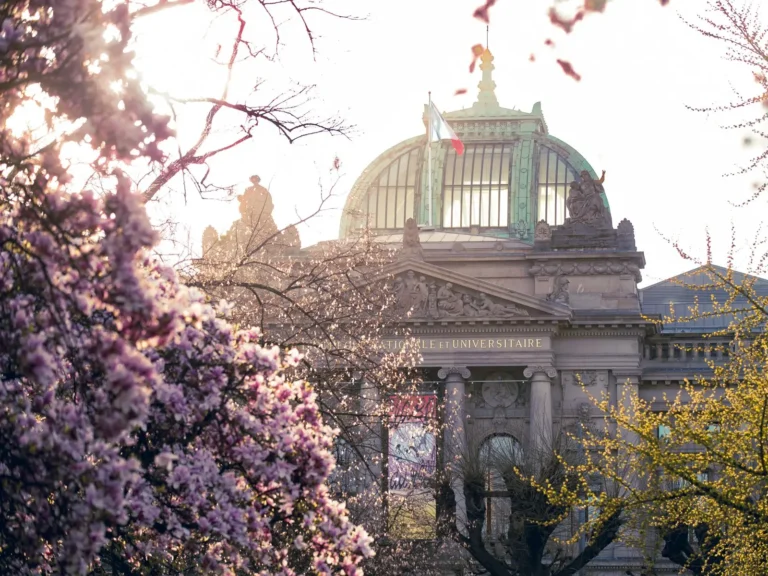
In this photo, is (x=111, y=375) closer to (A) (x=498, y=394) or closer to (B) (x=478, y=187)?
(A) (x=498, y=394)

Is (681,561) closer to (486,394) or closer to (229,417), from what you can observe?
(486,394)

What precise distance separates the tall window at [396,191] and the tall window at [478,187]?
6.25 feet

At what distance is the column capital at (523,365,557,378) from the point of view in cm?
7544

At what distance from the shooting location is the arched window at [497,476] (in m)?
58.2

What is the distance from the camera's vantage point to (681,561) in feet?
160

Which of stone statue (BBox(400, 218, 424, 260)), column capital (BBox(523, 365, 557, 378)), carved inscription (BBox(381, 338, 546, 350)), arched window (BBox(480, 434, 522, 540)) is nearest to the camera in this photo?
arched window (BBox(480, 434, 522, 540))

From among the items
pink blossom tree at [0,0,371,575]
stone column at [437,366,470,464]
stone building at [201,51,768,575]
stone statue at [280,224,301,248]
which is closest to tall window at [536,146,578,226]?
stone building at [201,51,768,575]

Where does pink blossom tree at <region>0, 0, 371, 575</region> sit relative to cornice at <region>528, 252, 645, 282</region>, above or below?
below

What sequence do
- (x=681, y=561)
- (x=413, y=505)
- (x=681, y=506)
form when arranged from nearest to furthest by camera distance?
(x=681, y=506)
(x=681, y=561)
(x=413, y=505)

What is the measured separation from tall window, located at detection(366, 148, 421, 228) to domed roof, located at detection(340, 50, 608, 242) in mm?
58

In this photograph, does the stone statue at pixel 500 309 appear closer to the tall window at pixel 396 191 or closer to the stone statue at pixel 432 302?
the stone statue at pixel 432 302

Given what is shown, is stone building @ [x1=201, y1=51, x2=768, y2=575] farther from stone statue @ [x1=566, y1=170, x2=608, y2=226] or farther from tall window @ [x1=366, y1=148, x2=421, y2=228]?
tall window @ [x1=366, y1=148, x2=421, y2=228]

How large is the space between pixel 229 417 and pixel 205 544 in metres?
3.94

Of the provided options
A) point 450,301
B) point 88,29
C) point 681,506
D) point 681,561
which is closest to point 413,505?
point 681,561
